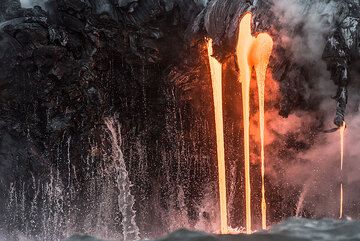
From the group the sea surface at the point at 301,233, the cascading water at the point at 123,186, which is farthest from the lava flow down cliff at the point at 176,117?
the sea surface at the point at 301,233

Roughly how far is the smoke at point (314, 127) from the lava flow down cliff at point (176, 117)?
30mm

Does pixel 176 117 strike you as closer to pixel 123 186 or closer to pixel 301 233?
pixel 123 186

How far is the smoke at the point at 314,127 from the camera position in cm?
1203

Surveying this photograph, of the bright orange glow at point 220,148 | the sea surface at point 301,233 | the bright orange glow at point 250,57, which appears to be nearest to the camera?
the sea surface at point 301,233

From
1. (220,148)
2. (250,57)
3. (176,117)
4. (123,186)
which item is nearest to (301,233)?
(220,148)

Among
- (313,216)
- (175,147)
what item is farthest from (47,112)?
(313,216)

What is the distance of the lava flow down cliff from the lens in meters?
12.1

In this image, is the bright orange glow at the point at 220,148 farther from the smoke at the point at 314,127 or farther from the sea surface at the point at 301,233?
the sea surface at the point at 301,233

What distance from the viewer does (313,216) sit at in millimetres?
13406

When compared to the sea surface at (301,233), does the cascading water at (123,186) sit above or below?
above

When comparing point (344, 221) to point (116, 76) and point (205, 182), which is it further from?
point (116, 76)

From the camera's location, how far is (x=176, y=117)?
13.6 m

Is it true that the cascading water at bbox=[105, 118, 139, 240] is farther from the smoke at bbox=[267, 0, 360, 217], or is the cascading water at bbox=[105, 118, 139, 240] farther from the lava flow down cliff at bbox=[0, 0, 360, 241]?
the smoke at bbox=[267, 0, 360, 217]

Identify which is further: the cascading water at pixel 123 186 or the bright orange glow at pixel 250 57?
the cascading water at pixel 123 186
